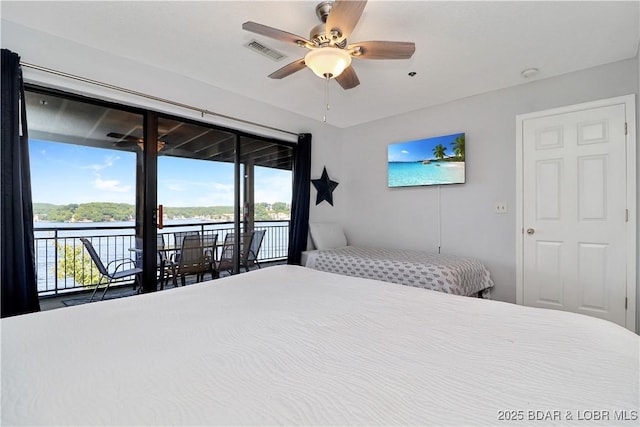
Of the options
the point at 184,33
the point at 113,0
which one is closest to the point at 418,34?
the point at 184,33

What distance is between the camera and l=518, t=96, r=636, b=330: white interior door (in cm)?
254

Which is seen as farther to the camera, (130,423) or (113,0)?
(113,0)

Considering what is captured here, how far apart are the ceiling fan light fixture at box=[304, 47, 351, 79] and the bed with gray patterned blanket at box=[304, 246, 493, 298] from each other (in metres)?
1.90

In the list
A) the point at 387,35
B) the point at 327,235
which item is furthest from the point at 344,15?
the point at 327,235

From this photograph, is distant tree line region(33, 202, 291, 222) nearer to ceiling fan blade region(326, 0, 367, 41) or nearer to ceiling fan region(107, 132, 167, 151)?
ceiling fan region(107, 132, 167, 151)

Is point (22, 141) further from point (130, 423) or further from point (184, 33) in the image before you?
point (130, 423)

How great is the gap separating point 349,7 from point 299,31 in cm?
79

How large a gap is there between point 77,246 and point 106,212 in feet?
2.84

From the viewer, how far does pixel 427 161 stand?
3656mm

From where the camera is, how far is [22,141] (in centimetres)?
205

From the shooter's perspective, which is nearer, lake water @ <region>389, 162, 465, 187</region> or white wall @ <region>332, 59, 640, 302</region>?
white wall @ <region>332, 59, 640, 302</region>

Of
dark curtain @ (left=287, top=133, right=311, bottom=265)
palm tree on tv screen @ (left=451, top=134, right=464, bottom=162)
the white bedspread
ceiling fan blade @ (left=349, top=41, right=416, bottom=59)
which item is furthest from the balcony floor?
palm tree on tv screen @ (left=451, top=134, right=464, bottom=162)

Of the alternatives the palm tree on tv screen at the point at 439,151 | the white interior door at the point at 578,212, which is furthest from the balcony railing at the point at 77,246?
the white interior door at the point at 578,212

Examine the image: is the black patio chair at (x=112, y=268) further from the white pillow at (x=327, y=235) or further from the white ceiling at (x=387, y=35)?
the white pillow at (x=327, y=235)
